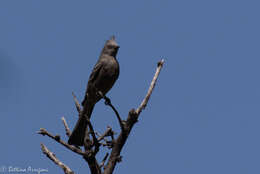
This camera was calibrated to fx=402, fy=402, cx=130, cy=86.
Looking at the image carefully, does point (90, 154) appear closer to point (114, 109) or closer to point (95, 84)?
point (114, 109)

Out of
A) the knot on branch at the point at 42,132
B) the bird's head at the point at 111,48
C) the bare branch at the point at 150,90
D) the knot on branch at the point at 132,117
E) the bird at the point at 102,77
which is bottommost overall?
the knot on branch at the point at 132,117

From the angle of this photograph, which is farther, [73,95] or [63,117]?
[73,95]

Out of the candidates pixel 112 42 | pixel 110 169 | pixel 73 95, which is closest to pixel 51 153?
pixel 110 169

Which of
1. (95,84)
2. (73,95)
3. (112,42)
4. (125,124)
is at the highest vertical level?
(112,42)

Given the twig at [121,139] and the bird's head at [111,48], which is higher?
the bird's head at [111,48]

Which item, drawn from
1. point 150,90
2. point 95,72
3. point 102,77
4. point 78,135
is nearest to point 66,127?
point 78,135

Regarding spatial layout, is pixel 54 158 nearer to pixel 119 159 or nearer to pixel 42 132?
pixel 42 132

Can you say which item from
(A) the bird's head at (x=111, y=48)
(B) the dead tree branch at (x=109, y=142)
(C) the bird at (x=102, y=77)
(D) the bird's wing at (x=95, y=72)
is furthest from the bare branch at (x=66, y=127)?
(A) the bird's head at (x=111, y=48)

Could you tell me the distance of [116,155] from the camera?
5641mm

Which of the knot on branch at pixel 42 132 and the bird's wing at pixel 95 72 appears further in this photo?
the bird's wing at pixel 95 72

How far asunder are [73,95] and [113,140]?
2.08 metres

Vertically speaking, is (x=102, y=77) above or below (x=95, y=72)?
below

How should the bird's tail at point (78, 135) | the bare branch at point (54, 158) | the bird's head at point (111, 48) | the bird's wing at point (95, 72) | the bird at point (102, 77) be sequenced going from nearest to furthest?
the bare branch at point (54, 158) → the bird's tail at point (78, 135) → the bird at point (102, 77) → the bird's wing at point (95, 72) → the bird's head at point (111, 48)

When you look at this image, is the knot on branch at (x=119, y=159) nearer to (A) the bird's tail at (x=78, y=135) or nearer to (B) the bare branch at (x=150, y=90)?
(B) the bare branch at (x=150, y=90)
